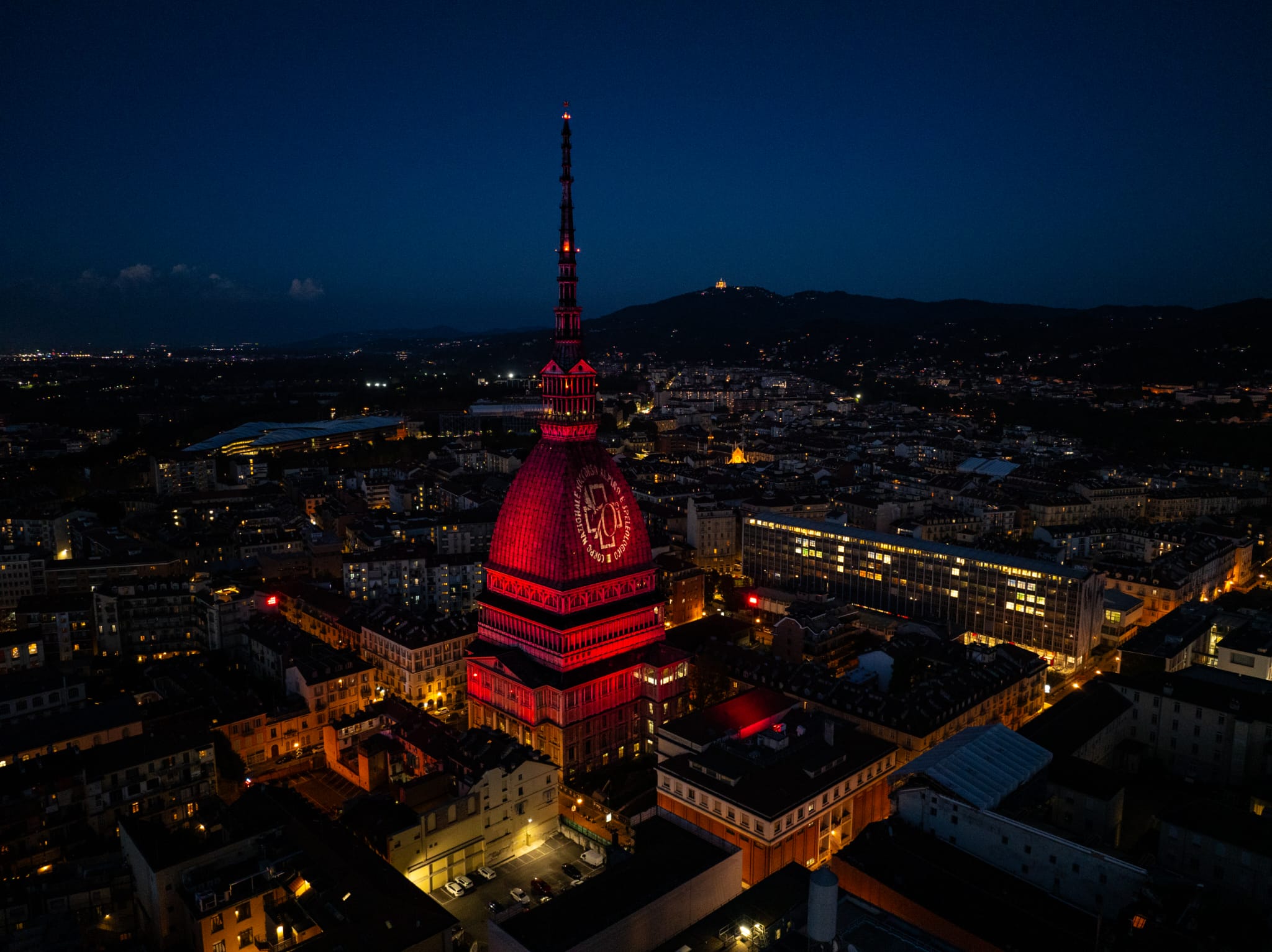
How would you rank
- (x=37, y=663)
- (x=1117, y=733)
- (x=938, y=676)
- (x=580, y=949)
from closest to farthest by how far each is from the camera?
(x=580, y=949), (x=1117, y=733), (x=938, y=676), (x=37, y=663)

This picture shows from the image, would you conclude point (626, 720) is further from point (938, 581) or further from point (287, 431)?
point (287, 431)

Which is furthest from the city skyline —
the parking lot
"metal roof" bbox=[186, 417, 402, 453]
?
"metal roof" bbox=[186, 417, 402, 453]

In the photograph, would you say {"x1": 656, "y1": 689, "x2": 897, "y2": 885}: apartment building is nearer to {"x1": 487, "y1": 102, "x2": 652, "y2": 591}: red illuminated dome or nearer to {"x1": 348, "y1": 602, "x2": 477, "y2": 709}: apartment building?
{"x1": 487, "y1": 102, "x2": 652, "y2": 591}: red illuminated dome

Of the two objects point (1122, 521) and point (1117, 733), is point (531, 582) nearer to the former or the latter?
point (1117, 733)

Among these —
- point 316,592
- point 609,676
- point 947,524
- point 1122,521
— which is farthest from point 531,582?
point 1122,521

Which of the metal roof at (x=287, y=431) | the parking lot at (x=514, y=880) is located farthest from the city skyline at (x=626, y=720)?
the metal roof at (x=287, y=431)

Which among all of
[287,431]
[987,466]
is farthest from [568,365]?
[287,431]

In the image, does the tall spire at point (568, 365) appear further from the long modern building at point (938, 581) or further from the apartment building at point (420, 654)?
the long modern building at point (938, 581)
